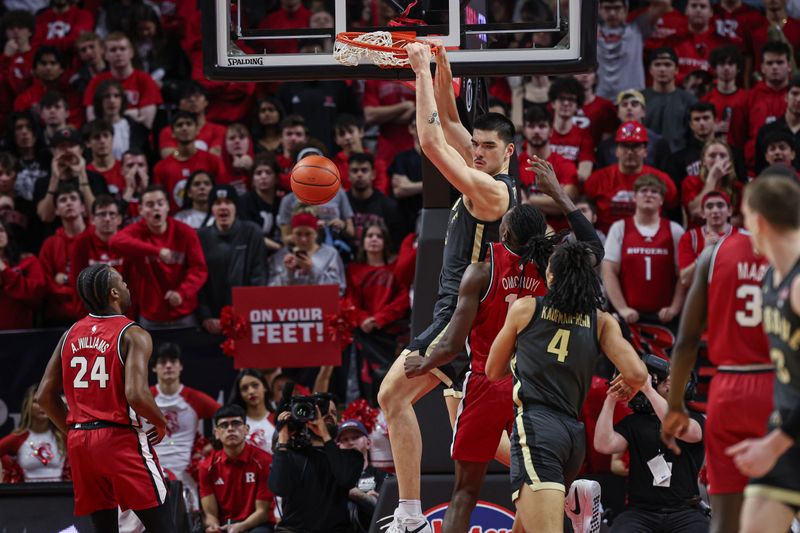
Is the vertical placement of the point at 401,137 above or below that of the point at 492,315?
above

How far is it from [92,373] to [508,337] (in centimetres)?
252

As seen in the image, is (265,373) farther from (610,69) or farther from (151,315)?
(610,69)

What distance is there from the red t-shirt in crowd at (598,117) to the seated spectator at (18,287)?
523 cm

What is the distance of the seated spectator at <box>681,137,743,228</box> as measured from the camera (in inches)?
411

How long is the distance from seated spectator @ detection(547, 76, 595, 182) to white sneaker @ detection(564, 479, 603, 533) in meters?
5.38

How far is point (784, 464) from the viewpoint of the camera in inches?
174

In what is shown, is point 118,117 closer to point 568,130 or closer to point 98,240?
point 98,240

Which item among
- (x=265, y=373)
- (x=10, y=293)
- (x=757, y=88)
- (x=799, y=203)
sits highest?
(x=757, y=88)

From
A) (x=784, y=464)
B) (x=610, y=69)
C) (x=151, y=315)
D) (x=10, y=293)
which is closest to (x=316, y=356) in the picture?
(x=151, y=315)

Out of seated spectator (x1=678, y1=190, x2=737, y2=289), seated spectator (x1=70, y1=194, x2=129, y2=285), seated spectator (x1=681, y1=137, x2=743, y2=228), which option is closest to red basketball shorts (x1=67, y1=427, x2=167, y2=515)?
seated spectator (x1=70, y1=194, x2=129, y2=285)

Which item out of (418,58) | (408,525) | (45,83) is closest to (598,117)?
(418,58)

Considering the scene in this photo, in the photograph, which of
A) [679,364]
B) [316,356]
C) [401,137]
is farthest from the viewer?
[401,137]

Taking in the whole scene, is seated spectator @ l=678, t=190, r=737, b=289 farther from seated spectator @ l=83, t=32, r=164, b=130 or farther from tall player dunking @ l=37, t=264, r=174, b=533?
seated spectator @ l=83, t=32, r=164, b=130

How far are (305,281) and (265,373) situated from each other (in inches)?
33.7
